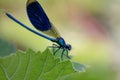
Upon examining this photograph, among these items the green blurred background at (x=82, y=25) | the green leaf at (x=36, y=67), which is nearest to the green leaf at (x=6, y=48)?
the green leaf at (x=36, y=67)

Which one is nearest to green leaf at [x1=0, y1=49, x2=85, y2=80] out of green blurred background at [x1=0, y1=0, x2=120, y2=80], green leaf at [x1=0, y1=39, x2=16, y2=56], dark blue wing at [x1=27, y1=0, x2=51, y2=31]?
green leaf at [x1=0, y1=39, x2=16, y2=56]

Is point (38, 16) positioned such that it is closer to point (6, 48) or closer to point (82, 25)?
point (6, 48)

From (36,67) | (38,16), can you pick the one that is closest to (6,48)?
(38,16)

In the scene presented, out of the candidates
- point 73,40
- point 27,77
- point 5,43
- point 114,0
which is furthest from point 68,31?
point 27,77

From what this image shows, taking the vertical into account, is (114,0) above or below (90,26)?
above

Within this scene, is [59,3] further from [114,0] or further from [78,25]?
[114,0]

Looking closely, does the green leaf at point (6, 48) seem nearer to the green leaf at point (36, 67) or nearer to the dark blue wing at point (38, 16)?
the dark blue wing at point (38, 16)
